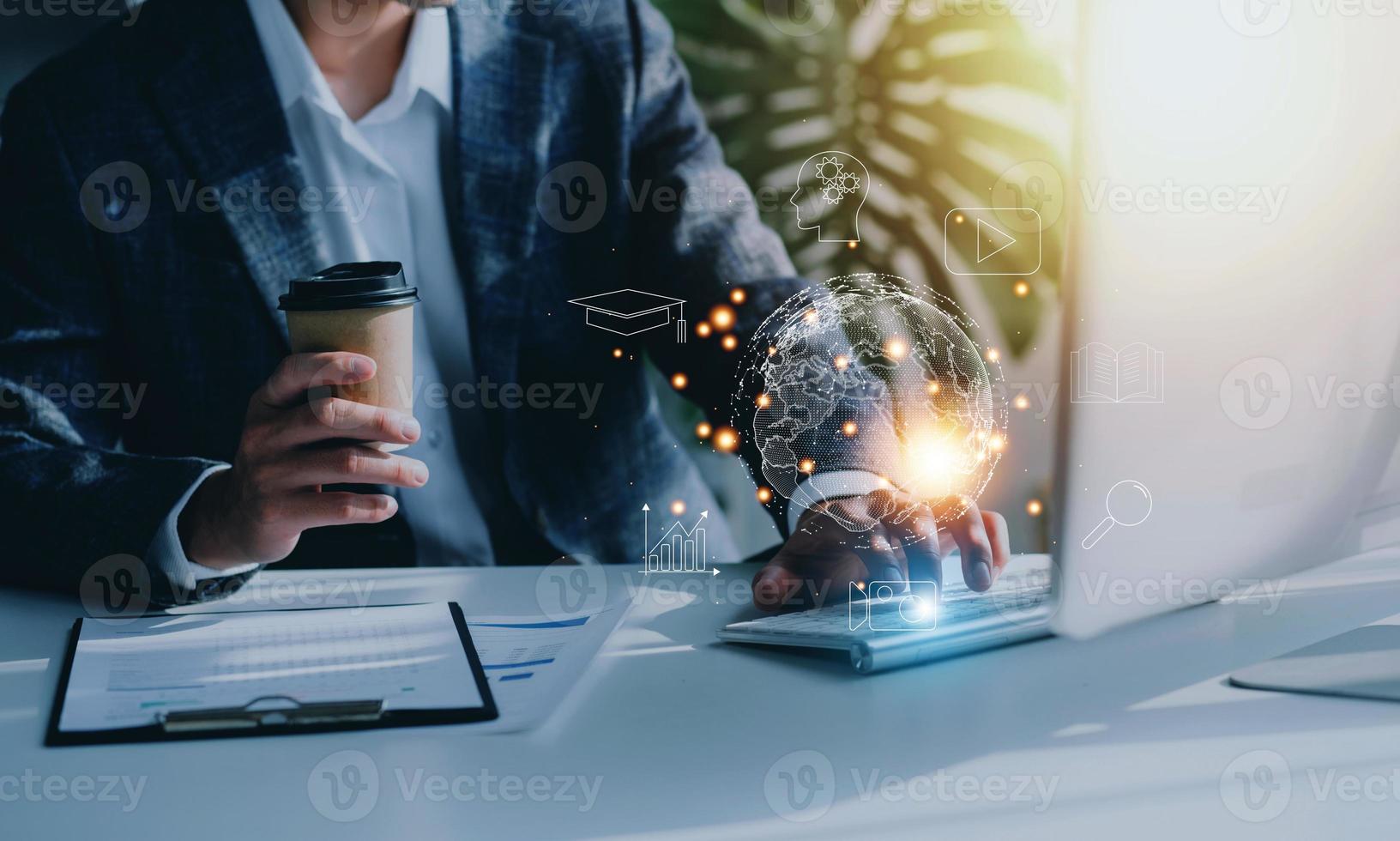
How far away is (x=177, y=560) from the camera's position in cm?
90

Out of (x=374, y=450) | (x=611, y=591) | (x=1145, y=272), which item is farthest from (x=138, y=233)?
(x=1145, y=272)

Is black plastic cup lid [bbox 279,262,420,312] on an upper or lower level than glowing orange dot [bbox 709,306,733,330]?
upper

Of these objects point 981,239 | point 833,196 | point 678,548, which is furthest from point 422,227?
point 981,239

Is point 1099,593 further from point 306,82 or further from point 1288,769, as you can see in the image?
point 306,82

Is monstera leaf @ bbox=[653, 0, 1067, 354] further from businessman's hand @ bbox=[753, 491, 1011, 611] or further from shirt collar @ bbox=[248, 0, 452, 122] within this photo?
businessman's hand @ bbox=[753, 491, 1011, 611]

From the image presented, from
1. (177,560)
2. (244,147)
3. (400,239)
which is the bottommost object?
(177,560)

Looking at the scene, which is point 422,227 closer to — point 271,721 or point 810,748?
point 271,721

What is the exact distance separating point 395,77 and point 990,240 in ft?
3.74

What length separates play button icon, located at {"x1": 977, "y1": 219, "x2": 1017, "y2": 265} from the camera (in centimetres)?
188

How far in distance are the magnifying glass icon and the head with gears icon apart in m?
1.27

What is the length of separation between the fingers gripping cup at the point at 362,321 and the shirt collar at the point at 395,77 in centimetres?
60

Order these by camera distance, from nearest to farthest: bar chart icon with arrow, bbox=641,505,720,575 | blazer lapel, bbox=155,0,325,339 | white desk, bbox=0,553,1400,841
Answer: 1. white desk, bbox=0,553,1400,841
2. bar chart icon with arrow, bbox=641,505,720,575
3. blazer lapel, bbox=155,0,325,339

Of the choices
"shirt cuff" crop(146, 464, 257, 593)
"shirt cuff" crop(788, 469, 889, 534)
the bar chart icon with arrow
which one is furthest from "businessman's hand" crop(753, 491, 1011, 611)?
"shirt cuff" crop(146, 464, 257, 593)

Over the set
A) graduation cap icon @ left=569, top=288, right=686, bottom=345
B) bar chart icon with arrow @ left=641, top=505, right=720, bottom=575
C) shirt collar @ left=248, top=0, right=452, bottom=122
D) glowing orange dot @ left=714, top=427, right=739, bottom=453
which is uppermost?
shirt collar @ left=248, top=0, right=452, bottom=122
